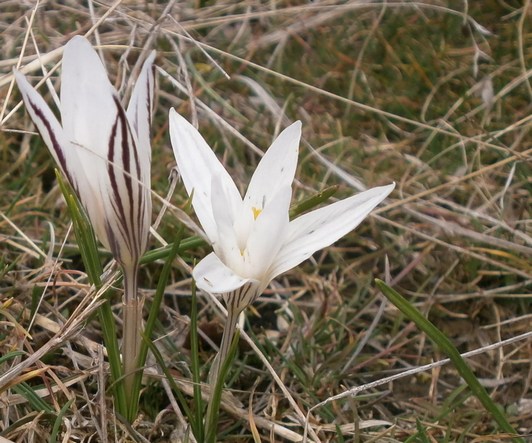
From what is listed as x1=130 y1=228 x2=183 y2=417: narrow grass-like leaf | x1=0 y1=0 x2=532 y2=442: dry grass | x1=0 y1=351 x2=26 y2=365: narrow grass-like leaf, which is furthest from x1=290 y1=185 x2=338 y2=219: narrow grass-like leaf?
x1=0 y1=351 x2=26 y2=365: narrow grass-like leaf

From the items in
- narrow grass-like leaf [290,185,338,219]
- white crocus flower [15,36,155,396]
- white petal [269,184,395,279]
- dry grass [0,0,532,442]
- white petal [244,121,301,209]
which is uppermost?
white crocus flower [15,36,155,396]

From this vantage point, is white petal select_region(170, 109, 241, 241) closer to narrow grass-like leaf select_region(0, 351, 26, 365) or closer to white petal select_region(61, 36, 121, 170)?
white petal select_region(61, 36, 121, 170)

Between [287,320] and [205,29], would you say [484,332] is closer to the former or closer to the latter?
[287,320]

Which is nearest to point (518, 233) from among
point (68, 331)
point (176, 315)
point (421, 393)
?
point (421, 393)

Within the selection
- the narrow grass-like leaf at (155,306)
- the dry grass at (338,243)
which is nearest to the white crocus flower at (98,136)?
the narrow grass-like leaf at (155,306)

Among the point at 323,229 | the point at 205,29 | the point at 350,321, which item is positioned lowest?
the point at 350,321

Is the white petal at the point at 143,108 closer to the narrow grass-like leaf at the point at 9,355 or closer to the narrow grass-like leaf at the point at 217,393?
the narrow grass-like leaf at the point at 217,393
